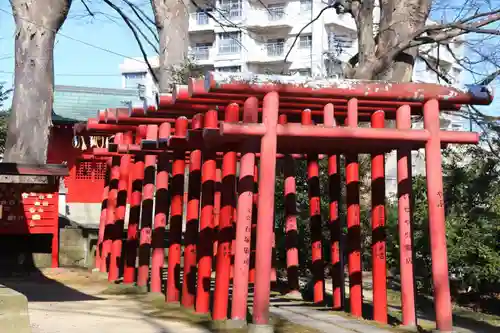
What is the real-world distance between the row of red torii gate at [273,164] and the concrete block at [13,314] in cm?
237

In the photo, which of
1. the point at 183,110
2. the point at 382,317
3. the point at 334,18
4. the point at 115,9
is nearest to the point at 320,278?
the point at 382,317

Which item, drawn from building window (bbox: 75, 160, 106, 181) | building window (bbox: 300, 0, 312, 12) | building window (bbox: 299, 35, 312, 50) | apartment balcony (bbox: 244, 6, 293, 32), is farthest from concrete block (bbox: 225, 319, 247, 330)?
apartment balcony (bbox: 244, 6, 293, 32)

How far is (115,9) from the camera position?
16391 millimetres

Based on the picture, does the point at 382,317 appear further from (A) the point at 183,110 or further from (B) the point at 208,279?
(A) the point at 183,110

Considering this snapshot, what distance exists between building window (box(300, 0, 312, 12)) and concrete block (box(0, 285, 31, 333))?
40.8 m

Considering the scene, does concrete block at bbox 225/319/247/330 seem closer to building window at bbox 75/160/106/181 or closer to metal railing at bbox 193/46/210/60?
building window at bbox 75/160/106/181

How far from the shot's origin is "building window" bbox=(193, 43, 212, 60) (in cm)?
4750

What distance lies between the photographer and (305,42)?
4409cm

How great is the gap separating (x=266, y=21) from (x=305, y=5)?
320cm

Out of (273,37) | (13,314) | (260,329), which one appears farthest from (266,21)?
(13,314)

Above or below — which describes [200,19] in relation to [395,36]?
above

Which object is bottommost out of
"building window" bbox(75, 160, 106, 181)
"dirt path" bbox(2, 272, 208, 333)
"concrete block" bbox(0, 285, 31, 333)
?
"dirt path" bbox(2, 272, 208, 333)

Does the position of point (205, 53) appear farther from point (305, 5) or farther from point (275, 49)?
point (305, 5)

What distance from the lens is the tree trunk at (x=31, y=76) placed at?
45.2 feet
